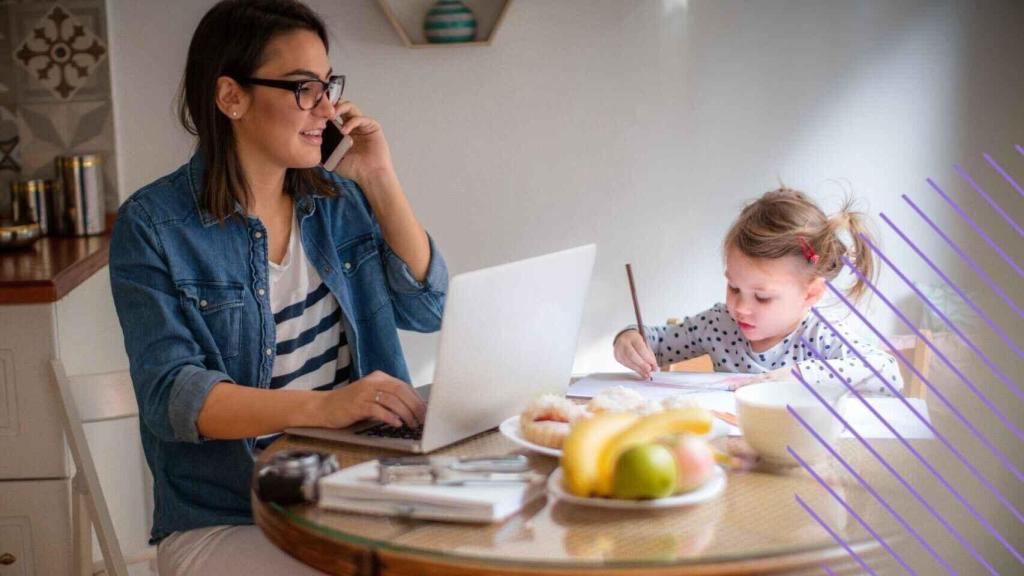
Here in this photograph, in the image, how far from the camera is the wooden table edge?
3.50 ft

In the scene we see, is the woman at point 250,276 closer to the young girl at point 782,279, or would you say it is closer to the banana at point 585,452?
the banana at point 585,452

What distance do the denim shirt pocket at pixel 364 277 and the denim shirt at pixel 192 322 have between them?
6 cm

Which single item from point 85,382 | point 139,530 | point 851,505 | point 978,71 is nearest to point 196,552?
point 85,382

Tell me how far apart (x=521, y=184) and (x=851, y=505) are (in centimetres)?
195

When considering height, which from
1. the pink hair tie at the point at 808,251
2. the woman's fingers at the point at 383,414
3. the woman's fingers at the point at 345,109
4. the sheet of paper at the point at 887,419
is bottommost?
the sheet of paper at the point at 887,419

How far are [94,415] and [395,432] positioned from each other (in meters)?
0.74

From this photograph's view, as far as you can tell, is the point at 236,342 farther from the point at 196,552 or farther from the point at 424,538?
the point at 424,538

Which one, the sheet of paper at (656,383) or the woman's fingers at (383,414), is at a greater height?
the woman's fingers at (383,414)

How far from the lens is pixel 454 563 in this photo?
1089 millimetres

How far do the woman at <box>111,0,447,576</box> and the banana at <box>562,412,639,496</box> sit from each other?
0.34m

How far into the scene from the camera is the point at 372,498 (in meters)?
1.23

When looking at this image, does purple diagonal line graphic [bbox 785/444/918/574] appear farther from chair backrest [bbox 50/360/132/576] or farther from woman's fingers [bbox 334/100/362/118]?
chair backrest [bbox 50/360/132/576]

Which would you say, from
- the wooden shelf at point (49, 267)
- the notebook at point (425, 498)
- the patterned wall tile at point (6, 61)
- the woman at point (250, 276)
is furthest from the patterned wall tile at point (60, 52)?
the notebook at point (425, 498)

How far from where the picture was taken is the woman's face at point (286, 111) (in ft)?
5.98
